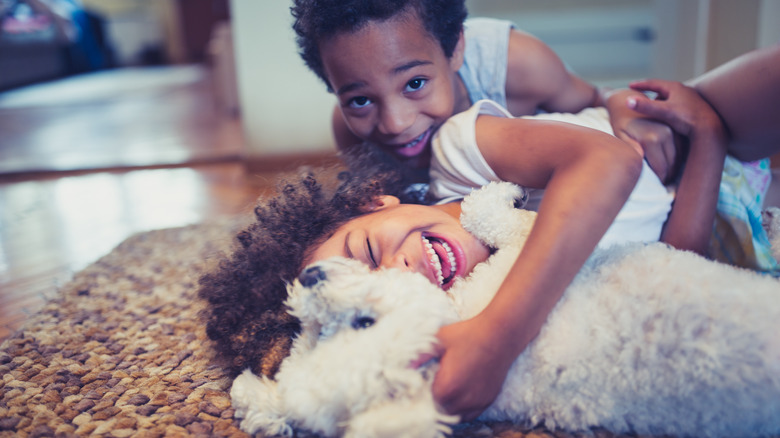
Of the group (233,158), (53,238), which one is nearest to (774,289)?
(53,238)

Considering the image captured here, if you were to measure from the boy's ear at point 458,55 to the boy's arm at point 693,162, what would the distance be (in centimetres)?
32

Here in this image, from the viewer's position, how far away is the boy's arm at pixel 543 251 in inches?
22.3

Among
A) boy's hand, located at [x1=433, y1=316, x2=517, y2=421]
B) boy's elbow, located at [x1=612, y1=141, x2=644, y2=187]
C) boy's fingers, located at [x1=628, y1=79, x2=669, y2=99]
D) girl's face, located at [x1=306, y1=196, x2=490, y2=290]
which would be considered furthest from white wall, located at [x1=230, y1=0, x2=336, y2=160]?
boy's hand, located at [x1=433, y1=316, x2=517, y2=421]

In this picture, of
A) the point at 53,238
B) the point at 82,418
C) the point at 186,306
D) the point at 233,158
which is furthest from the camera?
the point at 233,158

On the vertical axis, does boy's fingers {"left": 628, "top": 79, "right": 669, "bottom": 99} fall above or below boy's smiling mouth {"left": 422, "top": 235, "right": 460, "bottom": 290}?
above

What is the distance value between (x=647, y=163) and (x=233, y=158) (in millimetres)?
2203

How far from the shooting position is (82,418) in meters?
0.72

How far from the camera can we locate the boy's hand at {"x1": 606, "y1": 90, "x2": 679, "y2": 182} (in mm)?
909

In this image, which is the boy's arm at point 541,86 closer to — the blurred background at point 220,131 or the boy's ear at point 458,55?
the boy's ear at point 458,55

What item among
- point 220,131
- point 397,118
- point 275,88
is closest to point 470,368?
point 397,118

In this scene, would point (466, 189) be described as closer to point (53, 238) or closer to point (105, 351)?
point (105, 351)

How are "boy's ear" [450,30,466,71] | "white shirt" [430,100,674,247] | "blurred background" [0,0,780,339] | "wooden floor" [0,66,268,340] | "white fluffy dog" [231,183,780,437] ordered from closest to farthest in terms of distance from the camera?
"white fluffy dog" [231,183,780,437]
"white shirt" [430,100,674,247]
"boy's ear" [450,30,466,71]
"wooden floor" [0,66,268,340]
"blurred background" [0,0,780,339]

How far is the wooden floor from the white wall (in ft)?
0.68

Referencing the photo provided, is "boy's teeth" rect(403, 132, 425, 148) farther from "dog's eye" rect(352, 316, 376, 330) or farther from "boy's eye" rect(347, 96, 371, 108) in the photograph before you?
"dog's eye" rect(352, 316, 376, 330)
